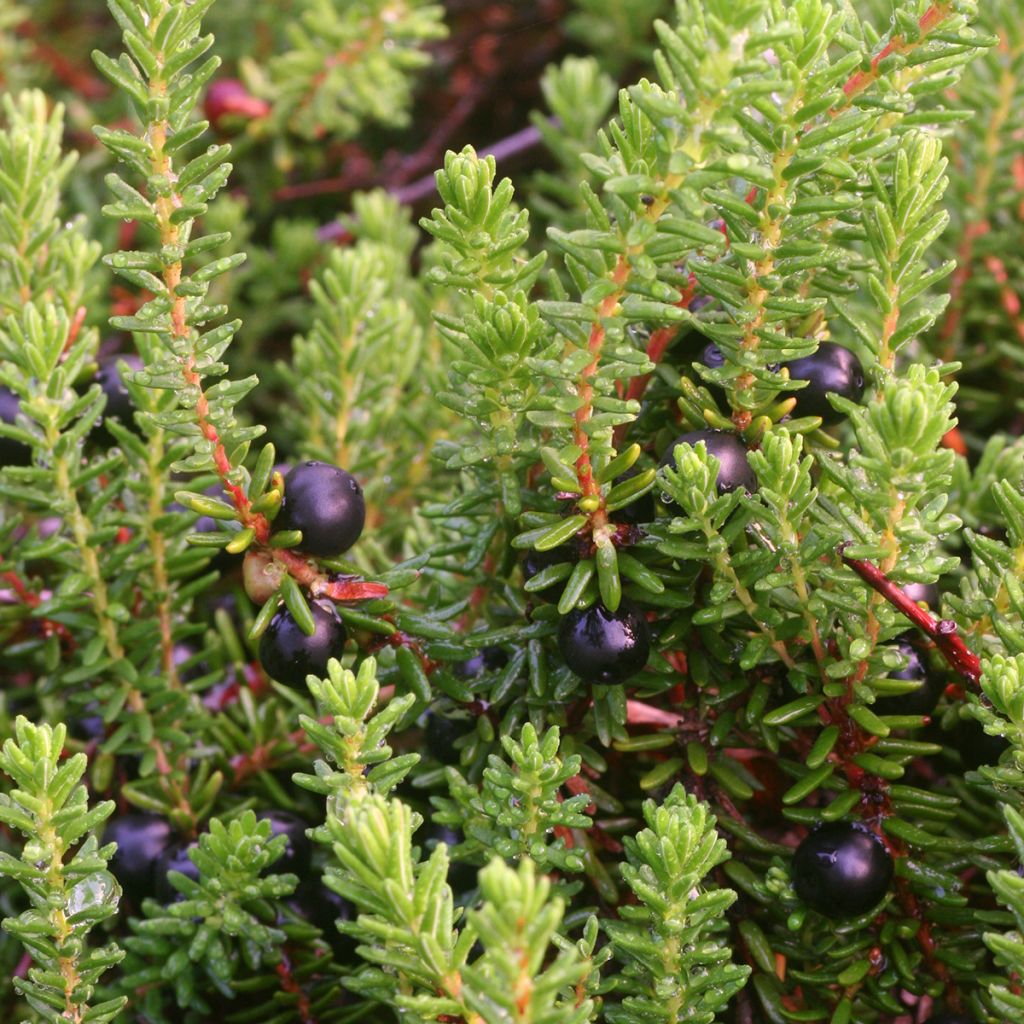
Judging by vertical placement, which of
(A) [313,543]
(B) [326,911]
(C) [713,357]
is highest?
(C) [713,357]

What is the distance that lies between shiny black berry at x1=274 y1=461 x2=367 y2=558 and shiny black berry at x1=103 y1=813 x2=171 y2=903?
66cm

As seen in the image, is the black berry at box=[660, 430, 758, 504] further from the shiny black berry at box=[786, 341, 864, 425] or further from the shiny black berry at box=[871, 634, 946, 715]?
the shiny black berry at box=[871, 634, 946, 715]

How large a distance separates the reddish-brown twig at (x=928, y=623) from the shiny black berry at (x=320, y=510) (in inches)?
26.8

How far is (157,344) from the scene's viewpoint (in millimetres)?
2014

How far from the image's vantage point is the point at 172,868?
185 centimetres

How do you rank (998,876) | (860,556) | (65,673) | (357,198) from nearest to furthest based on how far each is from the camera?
(998,876), (860,556), (65,673), (357,198)

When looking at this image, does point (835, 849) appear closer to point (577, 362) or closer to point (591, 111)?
point (577, 362)

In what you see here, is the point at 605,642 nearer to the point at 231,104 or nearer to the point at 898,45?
the point at 898,45

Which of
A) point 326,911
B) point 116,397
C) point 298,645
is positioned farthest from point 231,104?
point 326,911

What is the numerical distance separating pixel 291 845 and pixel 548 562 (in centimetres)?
67

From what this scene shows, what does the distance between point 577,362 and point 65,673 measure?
112cm

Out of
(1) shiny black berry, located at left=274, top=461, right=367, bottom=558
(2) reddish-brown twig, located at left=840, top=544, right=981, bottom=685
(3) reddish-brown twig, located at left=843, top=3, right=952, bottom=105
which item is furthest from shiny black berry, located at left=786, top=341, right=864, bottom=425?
(1) shiny black berry, located at left=274, top=461, right=367, bottom=558

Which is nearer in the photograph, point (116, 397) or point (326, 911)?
point (326, 911)

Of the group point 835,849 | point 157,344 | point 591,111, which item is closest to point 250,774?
point 157,344
